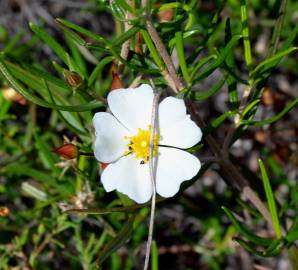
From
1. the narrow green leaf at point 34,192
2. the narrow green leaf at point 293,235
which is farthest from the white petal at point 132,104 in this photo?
the narrow green leaf at point 34,192

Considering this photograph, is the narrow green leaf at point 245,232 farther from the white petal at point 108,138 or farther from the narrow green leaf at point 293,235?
the white petal at point 108,138

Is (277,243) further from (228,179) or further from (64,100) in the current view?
(64,100)

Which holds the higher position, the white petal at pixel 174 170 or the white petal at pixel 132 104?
the white petal at pixel 132 104

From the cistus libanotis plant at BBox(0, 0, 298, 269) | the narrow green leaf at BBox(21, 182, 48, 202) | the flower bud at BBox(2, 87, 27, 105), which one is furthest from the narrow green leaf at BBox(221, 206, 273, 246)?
the flower bud at BBox(2, 87, 27, 105)

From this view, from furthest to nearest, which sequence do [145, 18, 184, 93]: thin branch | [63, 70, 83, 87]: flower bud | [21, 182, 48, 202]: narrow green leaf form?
[21, 182, 48, 202]: narrow green leaf, [63, 70, 83, 87]: flower bud, [145, 18, 184, 93]: thin branch

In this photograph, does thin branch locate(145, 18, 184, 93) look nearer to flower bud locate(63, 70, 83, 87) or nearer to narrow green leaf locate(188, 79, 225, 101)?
narrow green leaf locate(188, 79, 225, 101)

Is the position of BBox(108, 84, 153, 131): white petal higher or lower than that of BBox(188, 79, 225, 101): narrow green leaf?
higher

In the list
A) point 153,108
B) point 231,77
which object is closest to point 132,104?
point 153,108
